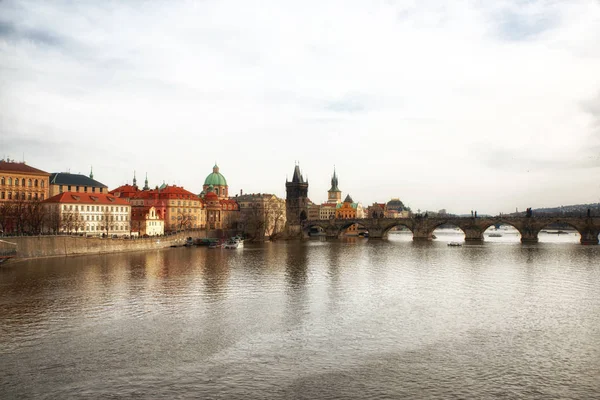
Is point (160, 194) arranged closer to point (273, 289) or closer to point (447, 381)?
point (273, 289)

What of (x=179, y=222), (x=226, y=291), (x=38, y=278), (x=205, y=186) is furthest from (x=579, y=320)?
(x=205, y=186)

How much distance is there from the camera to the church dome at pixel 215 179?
177812mm

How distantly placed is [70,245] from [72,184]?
3945 centimetres

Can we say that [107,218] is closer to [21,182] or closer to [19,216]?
[21,182]

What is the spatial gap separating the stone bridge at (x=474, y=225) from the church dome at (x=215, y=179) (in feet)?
128

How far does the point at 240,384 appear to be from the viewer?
67.4ft

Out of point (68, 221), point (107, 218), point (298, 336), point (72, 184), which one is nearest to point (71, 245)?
point (68, 221)

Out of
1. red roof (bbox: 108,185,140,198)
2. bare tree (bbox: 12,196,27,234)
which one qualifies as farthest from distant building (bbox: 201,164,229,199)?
bare tree (bbox: 12,196,27,234)

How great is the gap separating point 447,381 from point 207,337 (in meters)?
12.4

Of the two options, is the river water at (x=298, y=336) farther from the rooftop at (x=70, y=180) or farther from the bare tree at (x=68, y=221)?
the rooftop at (x=70, y=180)

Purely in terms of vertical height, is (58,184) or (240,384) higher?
(58,184)

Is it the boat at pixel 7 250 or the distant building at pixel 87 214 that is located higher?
the distant building at pixel 87 214

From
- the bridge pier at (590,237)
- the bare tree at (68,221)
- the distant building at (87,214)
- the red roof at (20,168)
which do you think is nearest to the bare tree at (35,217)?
the distant building at (87,214)

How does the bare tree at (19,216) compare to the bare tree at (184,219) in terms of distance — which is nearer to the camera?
the bare tree at (19,216)
